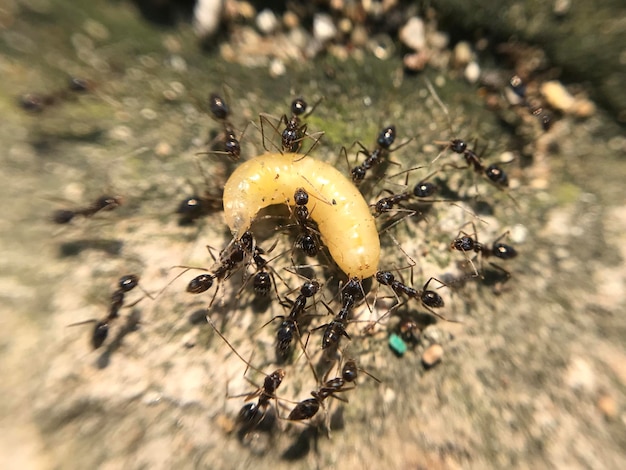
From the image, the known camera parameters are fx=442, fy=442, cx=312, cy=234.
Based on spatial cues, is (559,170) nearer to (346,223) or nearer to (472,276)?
(472,276)

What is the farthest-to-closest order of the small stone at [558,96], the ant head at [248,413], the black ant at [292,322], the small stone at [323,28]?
the small stone at [323,28], the small stone at [558,96], the black ant at [292,322], the ant head at [248,413]

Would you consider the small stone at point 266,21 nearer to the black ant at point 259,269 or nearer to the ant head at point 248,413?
the black ant at point 259,269

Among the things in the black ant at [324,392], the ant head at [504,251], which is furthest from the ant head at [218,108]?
the ant head at [504,251]

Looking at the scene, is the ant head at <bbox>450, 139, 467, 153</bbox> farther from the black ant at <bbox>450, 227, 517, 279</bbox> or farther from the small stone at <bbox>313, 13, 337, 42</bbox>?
the small stone at <bbox>313, 13, 337, 42</bbox>

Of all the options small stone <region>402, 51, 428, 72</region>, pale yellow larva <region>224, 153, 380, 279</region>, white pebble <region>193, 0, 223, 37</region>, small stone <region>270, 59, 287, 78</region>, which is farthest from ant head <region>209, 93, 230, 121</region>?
small stone <region>402, 51, 428, 72</region>

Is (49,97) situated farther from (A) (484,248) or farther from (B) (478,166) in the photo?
(A) (484,248)

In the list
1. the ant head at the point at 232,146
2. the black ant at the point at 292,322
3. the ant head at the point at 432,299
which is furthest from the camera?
the ant head at the point at 232,146

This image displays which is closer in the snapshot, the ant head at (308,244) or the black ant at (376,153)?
the ant head at (308,244)
